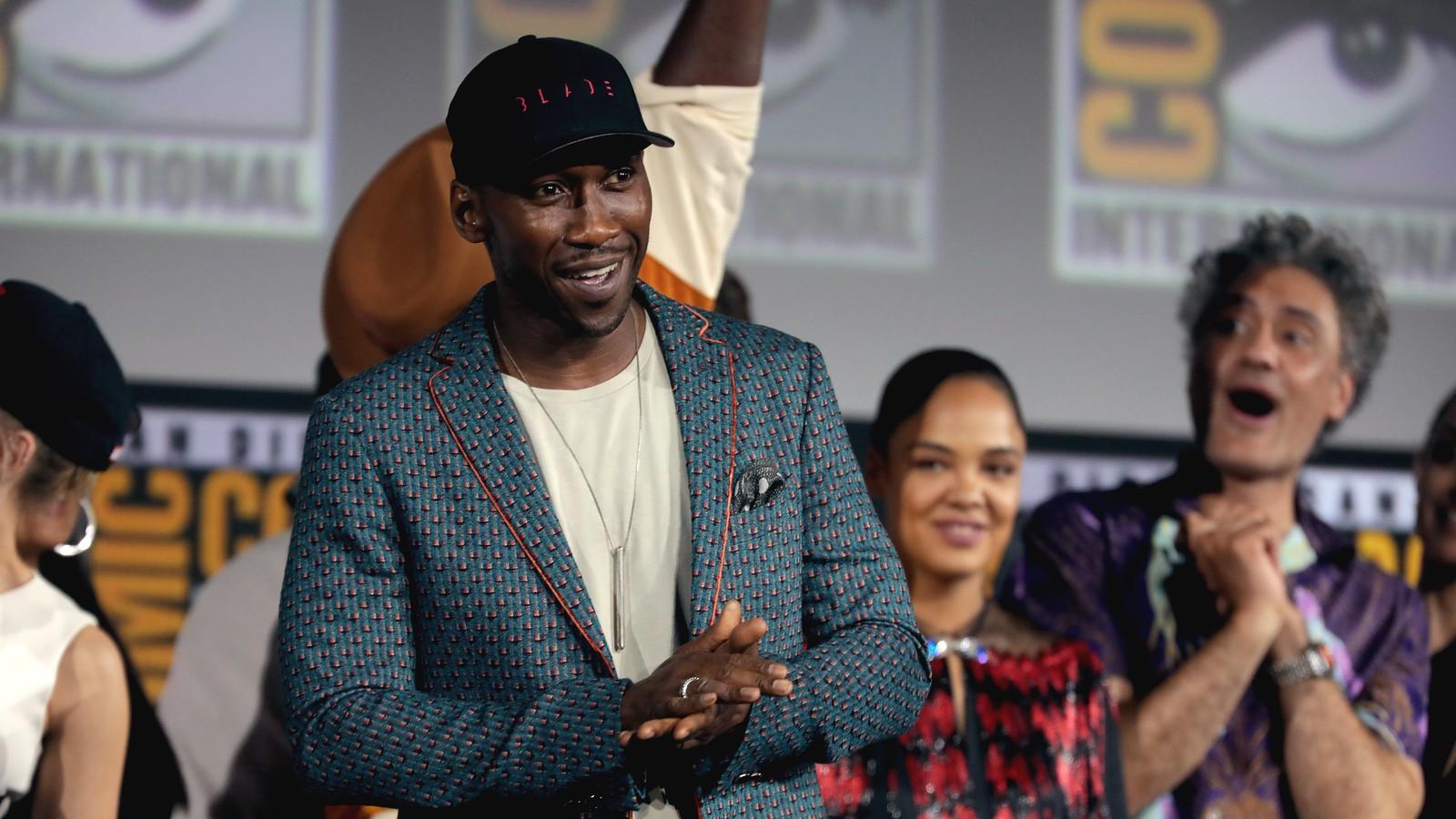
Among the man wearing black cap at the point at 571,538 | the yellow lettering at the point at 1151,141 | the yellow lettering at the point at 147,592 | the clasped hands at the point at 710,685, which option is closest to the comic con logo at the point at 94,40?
the yellow lettering at the point at 147,592

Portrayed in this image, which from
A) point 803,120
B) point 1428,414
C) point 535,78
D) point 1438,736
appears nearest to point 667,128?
point 535,78

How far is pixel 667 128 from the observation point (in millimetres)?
2537

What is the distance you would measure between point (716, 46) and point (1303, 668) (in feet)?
4.52

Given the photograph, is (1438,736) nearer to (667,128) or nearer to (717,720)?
(667,128)

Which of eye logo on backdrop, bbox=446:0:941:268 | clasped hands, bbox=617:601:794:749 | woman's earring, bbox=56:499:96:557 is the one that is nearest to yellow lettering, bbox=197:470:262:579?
eye logo on backdrop, bbox=446:0:941:268

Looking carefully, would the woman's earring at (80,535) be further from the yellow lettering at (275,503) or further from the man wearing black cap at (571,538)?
the yellow lettering at (275,503)

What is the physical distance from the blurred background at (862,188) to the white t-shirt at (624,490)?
2.87 meters

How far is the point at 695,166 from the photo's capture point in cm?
256

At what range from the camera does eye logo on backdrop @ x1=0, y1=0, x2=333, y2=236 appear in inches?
179

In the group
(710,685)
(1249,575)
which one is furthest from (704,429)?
(1249,575)

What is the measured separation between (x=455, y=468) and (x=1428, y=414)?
4.06 m

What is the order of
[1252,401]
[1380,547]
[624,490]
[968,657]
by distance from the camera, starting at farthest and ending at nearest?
[1380,547]
[1252,401]
[968,657]
[624,490]

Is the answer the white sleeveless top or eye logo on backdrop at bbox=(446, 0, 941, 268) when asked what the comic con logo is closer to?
eye logo on backdrop at bbox=(446, 0, 941, 268)

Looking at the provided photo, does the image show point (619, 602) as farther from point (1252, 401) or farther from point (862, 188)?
point (862, 188)
